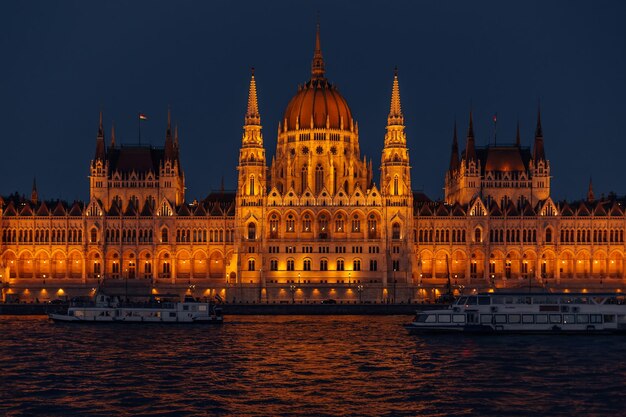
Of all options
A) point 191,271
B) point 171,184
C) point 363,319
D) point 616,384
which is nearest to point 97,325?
point 363,319

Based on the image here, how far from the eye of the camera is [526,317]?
113m

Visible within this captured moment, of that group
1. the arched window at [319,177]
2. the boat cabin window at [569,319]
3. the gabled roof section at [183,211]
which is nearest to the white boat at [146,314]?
the boat cabin window at [569,319]

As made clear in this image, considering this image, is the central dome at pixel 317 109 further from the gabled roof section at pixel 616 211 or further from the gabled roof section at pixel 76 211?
the gabled roof section at pixel 616 211

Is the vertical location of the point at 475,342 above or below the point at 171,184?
below

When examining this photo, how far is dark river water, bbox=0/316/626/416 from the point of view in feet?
222

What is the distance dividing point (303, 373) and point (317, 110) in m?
97.4

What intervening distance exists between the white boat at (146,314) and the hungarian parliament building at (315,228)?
95.1 ft

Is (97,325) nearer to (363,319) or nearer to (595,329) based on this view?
(363,319)

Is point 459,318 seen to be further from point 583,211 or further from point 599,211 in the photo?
point 599,211

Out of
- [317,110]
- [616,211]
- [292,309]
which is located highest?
[317,110]

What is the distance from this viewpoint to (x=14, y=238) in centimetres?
16600

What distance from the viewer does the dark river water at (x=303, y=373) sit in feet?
222

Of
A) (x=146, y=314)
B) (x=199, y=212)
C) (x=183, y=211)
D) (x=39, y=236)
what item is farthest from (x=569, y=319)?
(x=39, y=236)

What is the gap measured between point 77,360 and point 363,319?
167 feet
